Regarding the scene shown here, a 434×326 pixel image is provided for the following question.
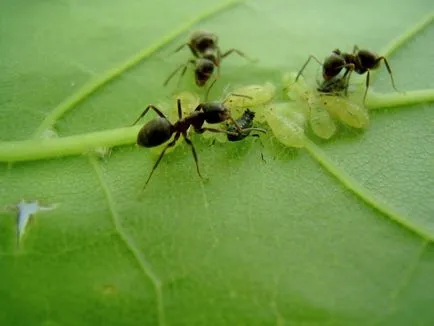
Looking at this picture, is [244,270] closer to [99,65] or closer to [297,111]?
[297,111]

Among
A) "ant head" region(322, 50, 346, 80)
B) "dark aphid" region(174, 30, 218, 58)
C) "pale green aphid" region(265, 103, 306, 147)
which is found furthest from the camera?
"dark aphid" region(174, 30, 218, 58)

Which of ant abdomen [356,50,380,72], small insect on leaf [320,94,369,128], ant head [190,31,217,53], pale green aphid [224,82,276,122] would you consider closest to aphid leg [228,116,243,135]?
pale green aphid [224,82,276,122]

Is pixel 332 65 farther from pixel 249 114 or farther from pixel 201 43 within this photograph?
pixel 201 43

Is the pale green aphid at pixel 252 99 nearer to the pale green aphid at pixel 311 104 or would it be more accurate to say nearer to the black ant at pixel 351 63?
the pale green aphid at pixel 311 104

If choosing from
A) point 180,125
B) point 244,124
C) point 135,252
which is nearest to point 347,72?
point 244,124

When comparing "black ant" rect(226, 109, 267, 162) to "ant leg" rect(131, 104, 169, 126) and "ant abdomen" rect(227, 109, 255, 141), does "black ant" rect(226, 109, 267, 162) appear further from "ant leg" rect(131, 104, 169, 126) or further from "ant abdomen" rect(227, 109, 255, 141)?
"ant leg" rect(131, 104, 169, 126)

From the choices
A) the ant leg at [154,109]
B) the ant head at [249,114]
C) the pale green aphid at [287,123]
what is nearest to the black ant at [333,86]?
the pale green aphid at [287,123]
